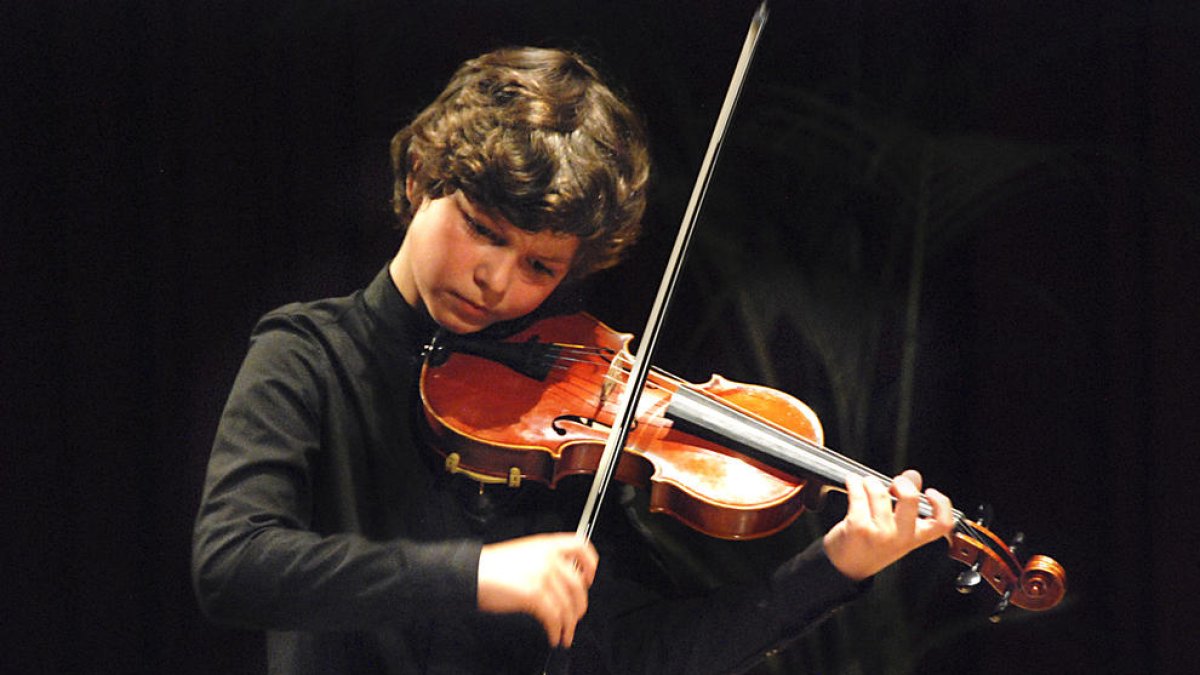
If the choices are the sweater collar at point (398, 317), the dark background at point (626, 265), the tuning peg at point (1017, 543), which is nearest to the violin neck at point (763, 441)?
the tuning peg at point (1017, 543)

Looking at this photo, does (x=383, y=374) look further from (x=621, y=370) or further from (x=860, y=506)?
(x=860, y=506)

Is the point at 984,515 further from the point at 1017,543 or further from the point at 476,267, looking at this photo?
the point at 476,267

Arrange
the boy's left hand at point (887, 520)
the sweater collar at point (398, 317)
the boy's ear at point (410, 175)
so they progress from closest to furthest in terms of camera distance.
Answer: the boy's left hand at point (887, 520) < the sweater collar at point (398, 317) < the boy's ear at point (410, 175)

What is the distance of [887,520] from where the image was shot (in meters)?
1.72

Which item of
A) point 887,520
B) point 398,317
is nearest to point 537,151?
point 398,317

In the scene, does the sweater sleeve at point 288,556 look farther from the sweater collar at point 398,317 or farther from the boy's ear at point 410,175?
the boy's ear at point 410,175

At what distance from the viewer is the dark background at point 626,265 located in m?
2.03

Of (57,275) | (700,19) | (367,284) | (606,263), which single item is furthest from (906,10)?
(57,275)

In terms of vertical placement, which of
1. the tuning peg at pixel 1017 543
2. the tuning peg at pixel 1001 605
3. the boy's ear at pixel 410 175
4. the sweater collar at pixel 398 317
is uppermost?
the boy's ear at pixel 410 175

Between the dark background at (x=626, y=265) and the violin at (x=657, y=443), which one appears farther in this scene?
the dark background at (x=626, y=265)

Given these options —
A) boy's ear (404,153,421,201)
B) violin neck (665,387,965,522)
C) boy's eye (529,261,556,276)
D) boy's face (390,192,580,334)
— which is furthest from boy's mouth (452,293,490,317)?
violin neck (665,387,965,522)

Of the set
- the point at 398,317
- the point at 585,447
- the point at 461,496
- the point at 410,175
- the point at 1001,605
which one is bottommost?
the point at 1001,605

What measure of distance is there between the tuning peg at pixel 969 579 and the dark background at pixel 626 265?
28 cm

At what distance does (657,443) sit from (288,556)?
1.71 feet
